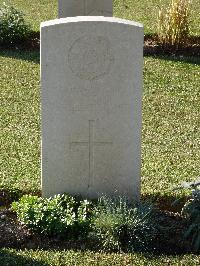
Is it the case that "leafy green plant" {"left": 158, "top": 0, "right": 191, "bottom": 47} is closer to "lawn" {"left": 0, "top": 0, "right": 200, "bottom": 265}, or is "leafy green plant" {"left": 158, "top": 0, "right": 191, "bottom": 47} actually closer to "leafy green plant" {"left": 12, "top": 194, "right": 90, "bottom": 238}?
"lawn" {"left": 0, "top": 0, "right": 200, "bottom": 265}

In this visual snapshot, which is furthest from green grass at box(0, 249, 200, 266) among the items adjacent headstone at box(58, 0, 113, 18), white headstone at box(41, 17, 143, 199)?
adjacent headstone at box(58, 0, 113, 18)

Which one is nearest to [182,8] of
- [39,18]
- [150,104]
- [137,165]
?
[150,104]

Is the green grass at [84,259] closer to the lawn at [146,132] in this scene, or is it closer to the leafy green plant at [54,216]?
the lawn at [146,132]

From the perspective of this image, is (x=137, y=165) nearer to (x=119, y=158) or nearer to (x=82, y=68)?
(x=119, y=158)

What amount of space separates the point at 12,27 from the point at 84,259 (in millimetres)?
7660

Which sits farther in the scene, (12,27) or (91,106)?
(12,27)

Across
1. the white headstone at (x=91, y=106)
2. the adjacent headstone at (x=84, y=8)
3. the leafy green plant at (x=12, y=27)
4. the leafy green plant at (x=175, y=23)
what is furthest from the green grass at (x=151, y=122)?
the adjacent headstone at (x=84, y=8)

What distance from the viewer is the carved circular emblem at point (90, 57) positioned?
19.5ft

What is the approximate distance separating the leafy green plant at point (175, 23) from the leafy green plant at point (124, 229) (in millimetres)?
6636

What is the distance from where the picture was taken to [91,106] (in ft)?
20.1

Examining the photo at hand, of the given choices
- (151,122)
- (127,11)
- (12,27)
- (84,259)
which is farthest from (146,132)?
(127,11)

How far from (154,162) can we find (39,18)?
8080 millimetres

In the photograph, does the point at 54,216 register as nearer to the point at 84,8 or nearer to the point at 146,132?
the point at 146,132

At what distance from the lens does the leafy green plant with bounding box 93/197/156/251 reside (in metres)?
5.74
